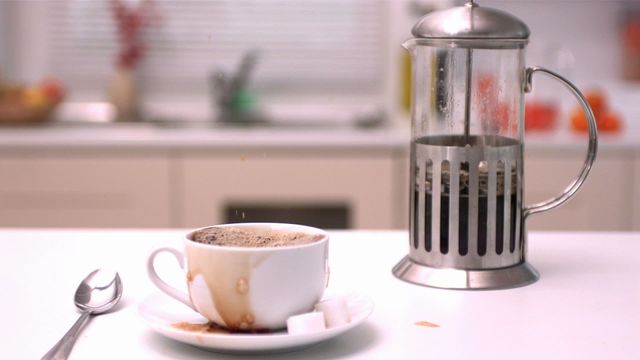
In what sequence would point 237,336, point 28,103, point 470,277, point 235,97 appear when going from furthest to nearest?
point 235,97, point 28,103, point 470,277, point 237,336

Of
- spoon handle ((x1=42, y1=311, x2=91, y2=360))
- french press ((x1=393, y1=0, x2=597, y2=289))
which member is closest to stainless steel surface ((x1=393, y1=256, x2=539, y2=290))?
french press ((x1=393, y1=0, x2=597, y2=289))

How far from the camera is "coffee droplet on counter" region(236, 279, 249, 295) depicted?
87 centimetres

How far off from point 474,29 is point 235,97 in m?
2.07

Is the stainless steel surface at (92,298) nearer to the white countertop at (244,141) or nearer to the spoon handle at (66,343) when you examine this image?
the spoon handle at (66,343)

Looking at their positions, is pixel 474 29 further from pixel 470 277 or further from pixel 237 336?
pixel 237 336

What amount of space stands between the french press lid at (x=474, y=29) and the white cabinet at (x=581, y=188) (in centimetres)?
164

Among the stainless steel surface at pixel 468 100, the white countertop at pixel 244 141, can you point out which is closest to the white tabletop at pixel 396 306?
the stainless steel surface at pixel 468 100

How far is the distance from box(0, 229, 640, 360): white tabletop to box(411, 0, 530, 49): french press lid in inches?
11.4

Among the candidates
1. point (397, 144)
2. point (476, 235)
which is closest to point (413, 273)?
point (476, 235)

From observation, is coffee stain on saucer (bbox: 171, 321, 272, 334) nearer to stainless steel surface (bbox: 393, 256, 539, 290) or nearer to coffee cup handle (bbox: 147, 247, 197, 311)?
coffee cup handle (bbox: 147, 247, 197, 311)

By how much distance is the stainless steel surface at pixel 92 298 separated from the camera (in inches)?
36.1

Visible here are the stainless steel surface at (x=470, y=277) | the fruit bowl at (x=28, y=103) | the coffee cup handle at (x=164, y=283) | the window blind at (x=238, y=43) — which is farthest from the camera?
the window blind at (x=238, y=43)

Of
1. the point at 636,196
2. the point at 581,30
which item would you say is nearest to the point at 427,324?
the point at 636,196

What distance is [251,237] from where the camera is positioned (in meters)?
0.96
